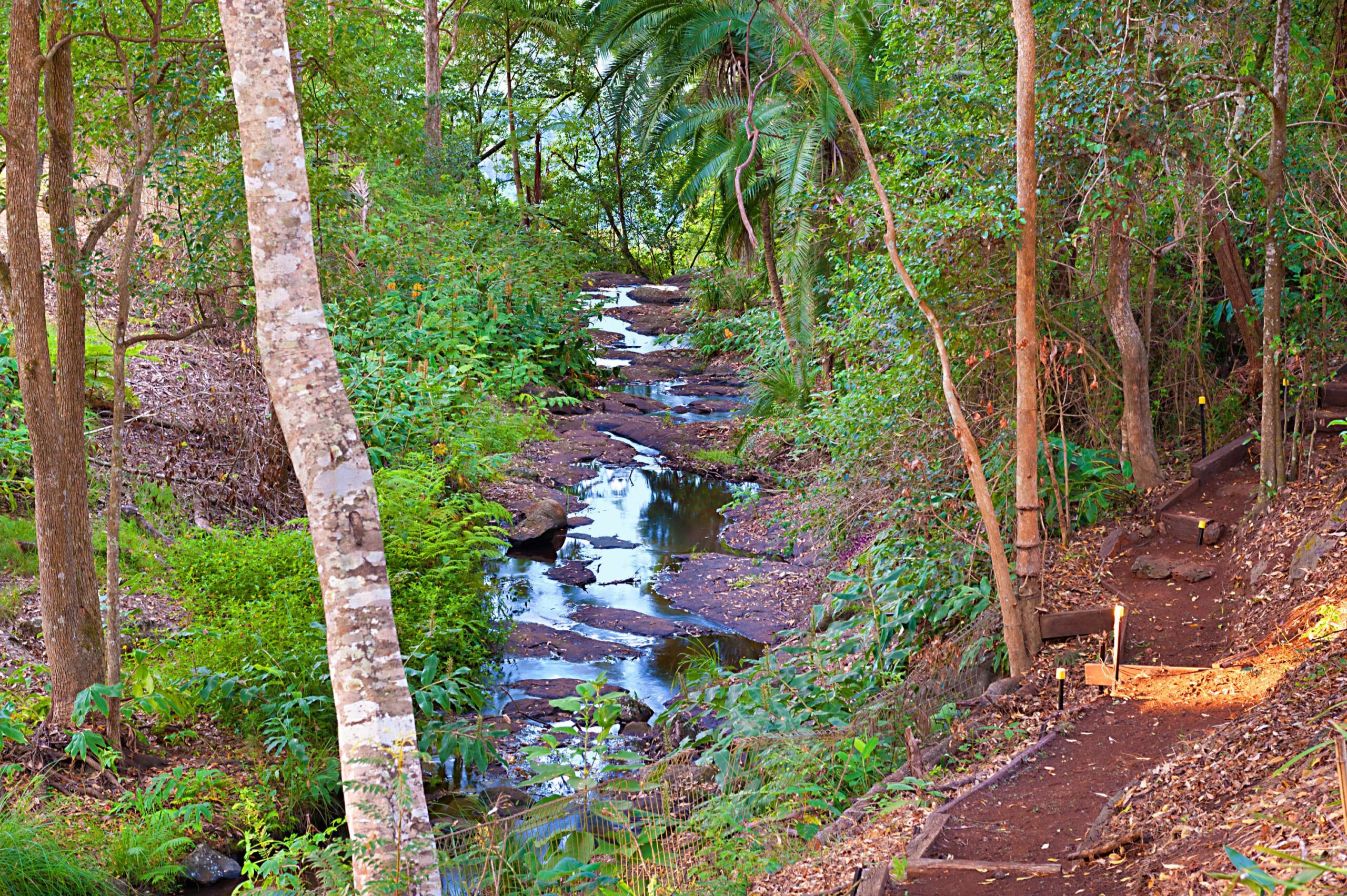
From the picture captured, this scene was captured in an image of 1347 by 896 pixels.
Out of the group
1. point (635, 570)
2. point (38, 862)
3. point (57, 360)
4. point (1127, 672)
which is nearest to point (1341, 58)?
point (1127, 672)

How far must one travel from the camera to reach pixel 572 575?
39.9 feet

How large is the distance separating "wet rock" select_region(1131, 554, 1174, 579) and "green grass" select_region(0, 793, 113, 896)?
22.3ft

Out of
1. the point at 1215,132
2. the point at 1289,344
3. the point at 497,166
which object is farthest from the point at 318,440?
the point at 497,166

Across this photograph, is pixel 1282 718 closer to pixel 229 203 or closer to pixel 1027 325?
pixel 1027 325

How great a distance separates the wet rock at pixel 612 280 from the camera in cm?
2847

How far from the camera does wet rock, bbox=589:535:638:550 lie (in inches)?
526

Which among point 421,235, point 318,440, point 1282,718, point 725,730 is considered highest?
point 421,235

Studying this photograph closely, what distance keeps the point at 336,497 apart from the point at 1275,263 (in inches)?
248

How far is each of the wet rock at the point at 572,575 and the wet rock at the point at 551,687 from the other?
2.56m

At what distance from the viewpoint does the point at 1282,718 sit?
13.6 feet

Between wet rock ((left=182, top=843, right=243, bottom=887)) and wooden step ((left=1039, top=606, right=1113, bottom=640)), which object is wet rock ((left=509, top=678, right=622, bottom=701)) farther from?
wooden step ((left=1039, top=606, right=1113, bottom=640))

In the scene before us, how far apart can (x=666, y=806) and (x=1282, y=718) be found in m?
2.88

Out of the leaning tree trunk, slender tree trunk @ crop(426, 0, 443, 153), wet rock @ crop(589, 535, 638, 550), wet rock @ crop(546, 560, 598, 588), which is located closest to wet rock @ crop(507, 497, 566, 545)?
wet rock @ crop(589, 535, 638, 550)

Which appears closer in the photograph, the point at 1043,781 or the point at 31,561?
the point at 1043,781
